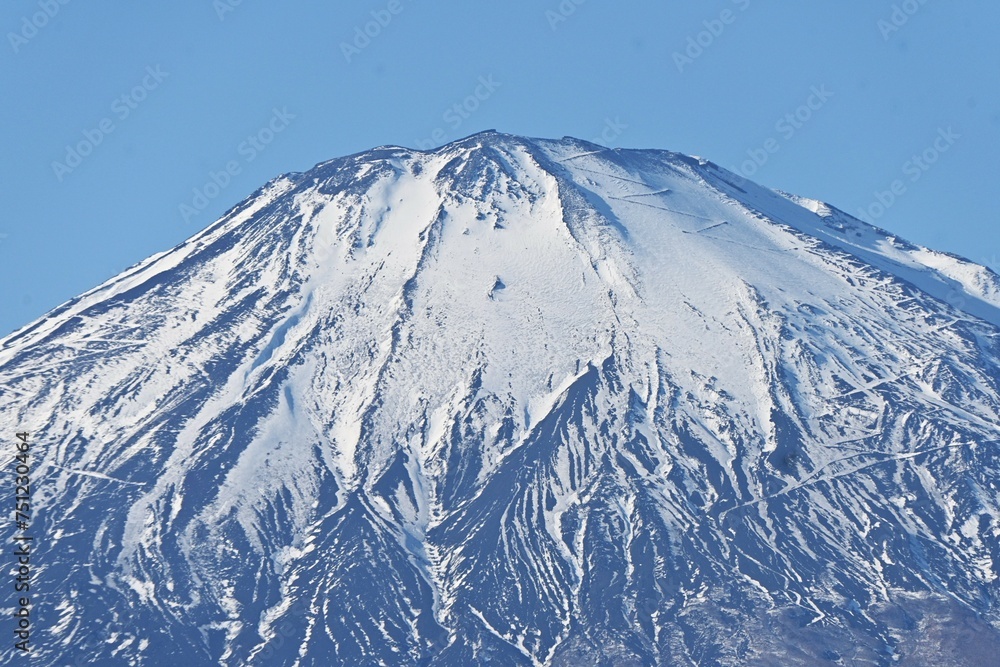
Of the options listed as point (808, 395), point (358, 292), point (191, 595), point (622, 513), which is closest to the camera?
point (191, 595)

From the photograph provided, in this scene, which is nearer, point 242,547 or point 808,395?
point 242,547

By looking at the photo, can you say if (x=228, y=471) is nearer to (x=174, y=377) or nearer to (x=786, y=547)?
(x=174, y=377)

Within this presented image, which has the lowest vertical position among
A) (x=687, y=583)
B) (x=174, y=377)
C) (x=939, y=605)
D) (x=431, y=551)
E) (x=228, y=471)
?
(x=939, y=605)

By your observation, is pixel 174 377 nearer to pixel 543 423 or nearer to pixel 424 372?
Result: pixel 424 372

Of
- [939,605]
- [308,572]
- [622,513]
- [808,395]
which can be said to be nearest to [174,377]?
[308,572]

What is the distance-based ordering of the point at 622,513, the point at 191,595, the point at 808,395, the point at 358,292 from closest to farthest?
the point at 191,595 < the point at 622,513 < the point at 808,395 < the point at 358,292

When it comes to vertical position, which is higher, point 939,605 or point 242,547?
point 242,547
